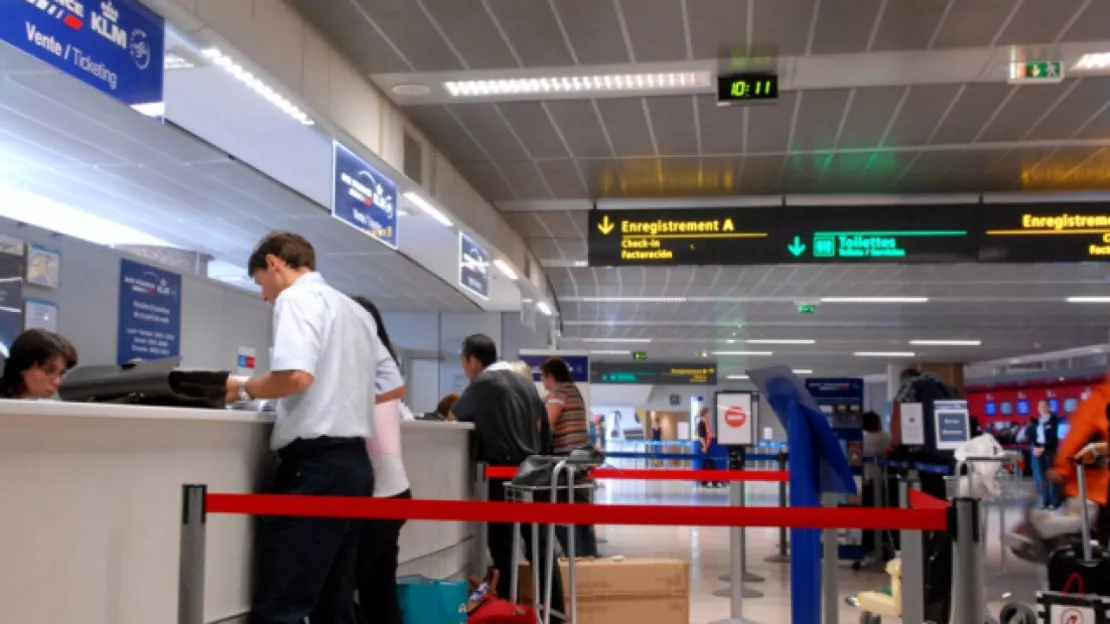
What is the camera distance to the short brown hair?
306 centimetres

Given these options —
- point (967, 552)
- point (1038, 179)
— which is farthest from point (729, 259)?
point (967, 552)

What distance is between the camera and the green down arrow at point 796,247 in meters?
8.41

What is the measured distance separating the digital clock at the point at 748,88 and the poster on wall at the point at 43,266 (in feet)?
13.4

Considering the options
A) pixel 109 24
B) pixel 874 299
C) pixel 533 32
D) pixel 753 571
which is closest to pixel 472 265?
pixel 753 571

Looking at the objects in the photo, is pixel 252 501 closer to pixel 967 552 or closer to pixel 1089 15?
pixel 967 552

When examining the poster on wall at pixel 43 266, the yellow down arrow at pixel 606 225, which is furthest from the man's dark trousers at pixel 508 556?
the yellow down arrow at pixel 606 225

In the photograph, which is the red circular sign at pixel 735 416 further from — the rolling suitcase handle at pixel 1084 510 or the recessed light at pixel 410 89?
the recessed light at pixel 410 89

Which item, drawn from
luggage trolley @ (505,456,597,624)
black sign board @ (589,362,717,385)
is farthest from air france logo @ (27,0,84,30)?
black sign board @ (589,362,717,385)

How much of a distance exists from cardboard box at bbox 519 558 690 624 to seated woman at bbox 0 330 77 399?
242 centimetres

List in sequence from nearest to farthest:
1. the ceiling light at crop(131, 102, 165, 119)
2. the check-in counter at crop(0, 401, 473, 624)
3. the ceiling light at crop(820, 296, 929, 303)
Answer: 1. the check-in counter at crop(0, 401, 473, 624)
2. the ceiling light at crop(131, 102, 165, 119)
3. the ceiling light at crop(820, 296, 929, 303)

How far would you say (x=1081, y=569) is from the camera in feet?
15.5

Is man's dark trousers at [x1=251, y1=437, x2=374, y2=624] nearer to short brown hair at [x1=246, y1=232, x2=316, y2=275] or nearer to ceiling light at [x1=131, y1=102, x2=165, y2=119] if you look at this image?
short brown hair at [x1=246, y1=232, x2=316, y2=275]

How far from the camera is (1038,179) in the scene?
28.4ft

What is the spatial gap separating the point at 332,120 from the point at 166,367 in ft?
10.8
